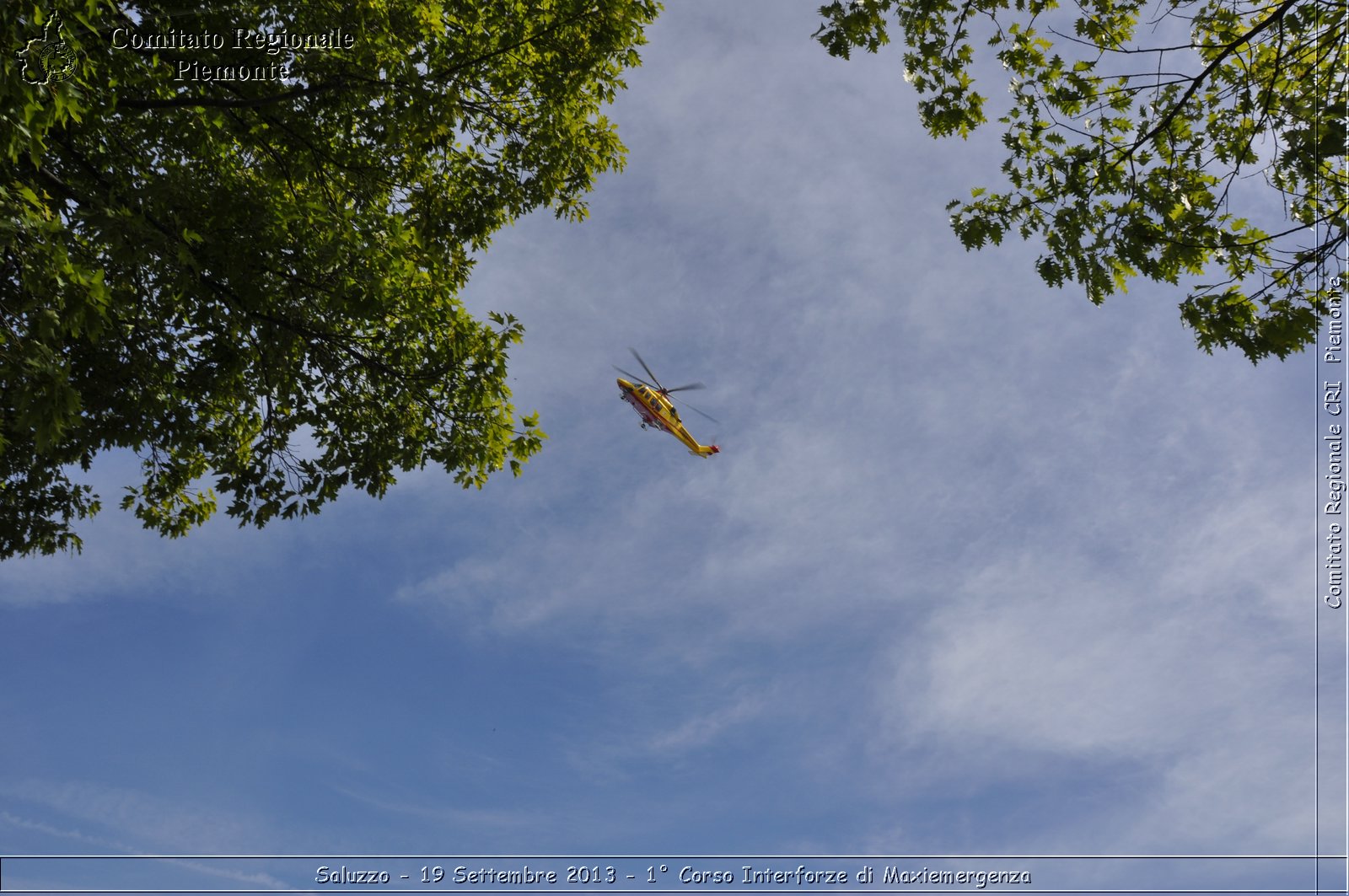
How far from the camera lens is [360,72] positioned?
39.3ft

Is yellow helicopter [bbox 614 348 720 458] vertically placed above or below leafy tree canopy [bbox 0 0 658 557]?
above

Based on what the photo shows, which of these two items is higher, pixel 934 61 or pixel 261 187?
pixel 934 61

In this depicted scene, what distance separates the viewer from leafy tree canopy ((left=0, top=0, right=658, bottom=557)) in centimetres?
1026

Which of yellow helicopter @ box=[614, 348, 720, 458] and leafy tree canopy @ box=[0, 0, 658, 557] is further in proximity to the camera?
yellow helicopter @ box=[614, 348, 720, 458]

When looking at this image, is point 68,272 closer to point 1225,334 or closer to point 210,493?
point 210,493

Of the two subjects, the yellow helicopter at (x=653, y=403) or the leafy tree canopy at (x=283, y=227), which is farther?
the yellow helicopter at (x=653, y=403)

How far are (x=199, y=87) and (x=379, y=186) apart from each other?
9.58 ft

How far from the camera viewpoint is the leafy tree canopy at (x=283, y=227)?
10258mm

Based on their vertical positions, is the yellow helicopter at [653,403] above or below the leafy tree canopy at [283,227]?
above

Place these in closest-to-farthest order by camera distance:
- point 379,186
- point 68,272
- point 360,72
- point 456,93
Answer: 1. point 68,272
2. point 360,72
3. point 456,93
4. point 379,186

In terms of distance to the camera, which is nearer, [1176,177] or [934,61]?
[1176,177]

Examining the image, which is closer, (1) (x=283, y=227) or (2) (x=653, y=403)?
(1) (x=283, y=227)

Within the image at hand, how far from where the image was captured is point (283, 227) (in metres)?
10.8

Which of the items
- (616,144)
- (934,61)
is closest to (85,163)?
(616,144)
